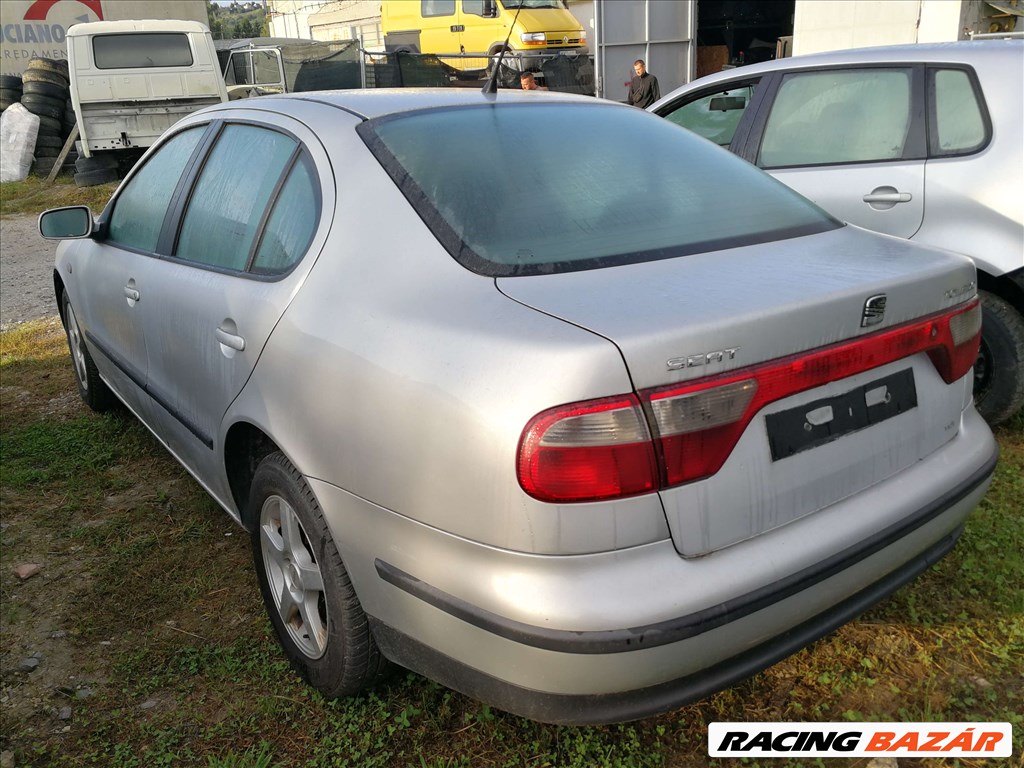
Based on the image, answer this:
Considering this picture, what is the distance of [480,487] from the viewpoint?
5.55 feet

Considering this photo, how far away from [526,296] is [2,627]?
7.30 ft

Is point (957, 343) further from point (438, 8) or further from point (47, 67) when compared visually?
point (438, 8)

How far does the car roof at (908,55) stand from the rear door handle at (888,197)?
0.64 m

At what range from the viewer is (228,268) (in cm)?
266

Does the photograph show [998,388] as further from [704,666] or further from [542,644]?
[542,644]

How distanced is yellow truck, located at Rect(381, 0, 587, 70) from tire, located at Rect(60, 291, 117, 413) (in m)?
13.5

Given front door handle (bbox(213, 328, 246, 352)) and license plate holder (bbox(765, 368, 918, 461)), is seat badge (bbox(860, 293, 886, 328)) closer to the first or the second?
Answer: license plate holder (bbox(765, 368, 918, 461))

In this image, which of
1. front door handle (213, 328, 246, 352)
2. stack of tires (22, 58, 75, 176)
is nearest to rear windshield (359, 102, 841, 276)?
front door handle (213, 328, 246, 352)

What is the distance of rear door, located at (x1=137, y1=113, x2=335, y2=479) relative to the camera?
2.37m

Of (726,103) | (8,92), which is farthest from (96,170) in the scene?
(726,103)

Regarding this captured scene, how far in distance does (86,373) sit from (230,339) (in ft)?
8.16

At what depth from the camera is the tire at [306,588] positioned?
215cm

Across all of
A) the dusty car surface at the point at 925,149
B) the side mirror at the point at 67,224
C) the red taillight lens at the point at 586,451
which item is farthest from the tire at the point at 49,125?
the red taillight lens at the point at 586,451

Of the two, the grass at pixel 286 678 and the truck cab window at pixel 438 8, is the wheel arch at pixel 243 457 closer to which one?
the grass at pixel 286 678
